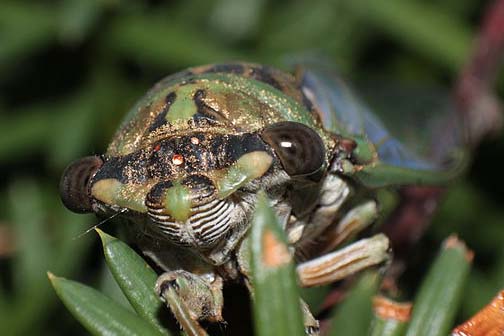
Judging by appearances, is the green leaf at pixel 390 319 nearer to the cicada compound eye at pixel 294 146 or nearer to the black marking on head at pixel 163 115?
the cicada compound eye at pixel 294 146

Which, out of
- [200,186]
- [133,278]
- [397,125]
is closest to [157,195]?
[200,186]

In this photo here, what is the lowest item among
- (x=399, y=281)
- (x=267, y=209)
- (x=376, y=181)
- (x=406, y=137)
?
(x=399, y=281)

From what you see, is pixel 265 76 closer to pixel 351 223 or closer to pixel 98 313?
pixel 351 223

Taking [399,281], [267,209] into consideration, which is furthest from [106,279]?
[267,209]

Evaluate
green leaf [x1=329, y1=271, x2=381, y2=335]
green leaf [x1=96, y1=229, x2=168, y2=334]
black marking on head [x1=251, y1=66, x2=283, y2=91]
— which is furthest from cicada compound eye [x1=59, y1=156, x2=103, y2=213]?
green leaf [x1=329, y1=271, x2=381, y2=335]

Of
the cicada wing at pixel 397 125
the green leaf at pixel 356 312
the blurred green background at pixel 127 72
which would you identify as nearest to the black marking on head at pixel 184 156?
the cicada wing at pixel 397 125

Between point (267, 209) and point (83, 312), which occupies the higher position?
point (267, 209)

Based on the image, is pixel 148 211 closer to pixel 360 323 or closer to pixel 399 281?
pixel 360 323
